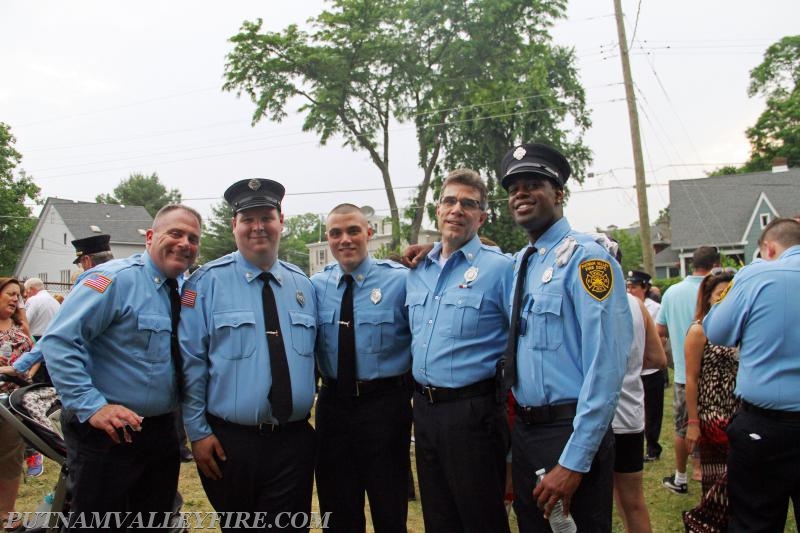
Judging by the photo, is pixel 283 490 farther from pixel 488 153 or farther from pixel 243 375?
pixel 488 153

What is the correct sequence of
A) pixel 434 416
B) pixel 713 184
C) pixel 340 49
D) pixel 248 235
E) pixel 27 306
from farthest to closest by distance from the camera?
pixel 713 184 < pixel 340 49 < pixel 27 306 < pixel 248 235 < pixel 434 416

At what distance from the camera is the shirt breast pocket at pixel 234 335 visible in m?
3.02

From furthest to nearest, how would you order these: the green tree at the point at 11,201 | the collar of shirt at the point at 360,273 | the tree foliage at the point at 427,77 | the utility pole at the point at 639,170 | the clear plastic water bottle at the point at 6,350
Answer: the green tree at the point at 11,201, the tree foliage at the point at 427,77, the utility pole at the point at 639,170, the clear plastic water bottle at the point at 6,350, the collar of shirt at the point at 360,273

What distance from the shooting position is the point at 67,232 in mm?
40312

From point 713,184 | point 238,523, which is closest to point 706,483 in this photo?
point 238,523

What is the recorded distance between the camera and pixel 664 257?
46.4 m

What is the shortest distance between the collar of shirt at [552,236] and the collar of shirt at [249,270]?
1.50 m

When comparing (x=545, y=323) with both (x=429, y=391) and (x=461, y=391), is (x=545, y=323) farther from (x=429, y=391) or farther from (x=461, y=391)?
(x=429, y=391)

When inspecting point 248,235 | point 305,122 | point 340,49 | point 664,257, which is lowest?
point 664,257

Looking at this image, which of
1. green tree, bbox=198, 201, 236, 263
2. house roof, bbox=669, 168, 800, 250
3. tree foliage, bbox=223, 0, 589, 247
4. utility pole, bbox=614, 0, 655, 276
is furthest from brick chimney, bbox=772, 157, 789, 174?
green tree, bbox=198, 201, 236, 263

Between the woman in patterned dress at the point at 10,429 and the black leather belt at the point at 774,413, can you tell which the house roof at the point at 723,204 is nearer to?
the black leather belt at the point at 774,413

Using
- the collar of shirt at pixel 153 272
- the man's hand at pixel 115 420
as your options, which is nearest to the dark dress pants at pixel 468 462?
the man's hand at pixel 115 420

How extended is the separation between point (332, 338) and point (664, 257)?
48276mm

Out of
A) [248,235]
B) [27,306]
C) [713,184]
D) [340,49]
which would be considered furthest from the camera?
[713,184]
